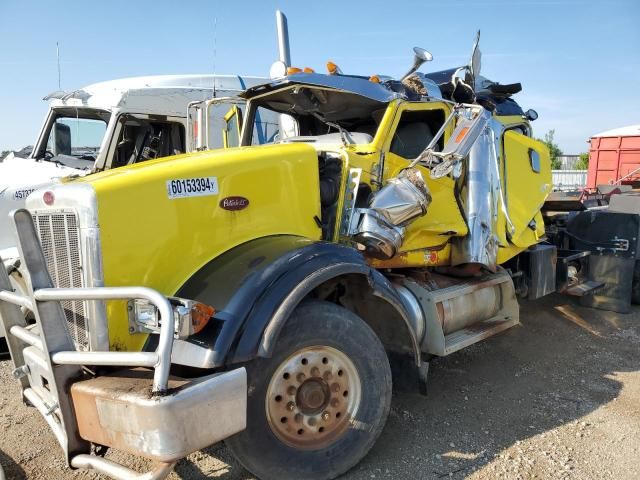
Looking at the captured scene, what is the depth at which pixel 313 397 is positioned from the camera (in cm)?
300

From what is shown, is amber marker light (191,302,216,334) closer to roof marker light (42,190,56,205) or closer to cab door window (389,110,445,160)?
roof marker light (42,190,56,205)

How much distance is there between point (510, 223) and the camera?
480 centimetres

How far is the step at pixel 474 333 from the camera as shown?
409cm

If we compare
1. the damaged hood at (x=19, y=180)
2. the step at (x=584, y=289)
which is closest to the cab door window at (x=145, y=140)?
the damaged hood at (x=19, y=180)

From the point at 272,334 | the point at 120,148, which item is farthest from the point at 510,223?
the point at 120,148

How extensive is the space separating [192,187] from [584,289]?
4.98 m

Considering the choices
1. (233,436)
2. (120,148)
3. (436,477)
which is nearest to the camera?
(233,436)

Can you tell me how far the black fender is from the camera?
263cm

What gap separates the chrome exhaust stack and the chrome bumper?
1.52 metres

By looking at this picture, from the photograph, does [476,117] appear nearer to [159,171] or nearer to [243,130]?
[243,130]

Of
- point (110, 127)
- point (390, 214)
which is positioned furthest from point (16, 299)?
point (110, 127)

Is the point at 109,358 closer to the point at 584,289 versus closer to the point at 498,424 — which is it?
the point at 498,424

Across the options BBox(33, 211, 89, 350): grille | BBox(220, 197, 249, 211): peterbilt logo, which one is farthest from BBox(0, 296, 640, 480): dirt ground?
BBox(220, 197, 249, 211): peterbilt logo

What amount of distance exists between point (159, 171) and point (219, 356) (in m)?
1.14
